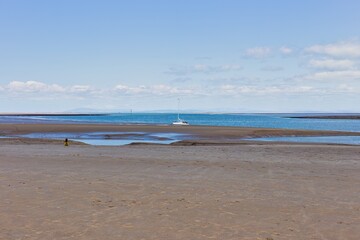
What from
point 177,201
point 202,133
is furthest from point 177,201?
point 202,133

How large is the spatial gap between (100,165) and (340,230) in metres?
13.6

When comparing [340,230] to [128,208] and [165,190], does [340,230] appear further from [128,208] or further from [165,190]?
[165,190]

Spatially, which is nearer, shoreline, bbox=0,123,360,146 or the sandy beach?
the sandy beach

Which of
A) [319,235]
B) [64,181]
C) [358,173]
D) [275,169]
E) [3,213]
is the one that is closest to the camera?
[319,235]

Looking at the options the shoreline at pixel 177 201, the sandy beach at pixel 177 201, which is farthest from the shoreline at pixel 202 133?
the shoreline at pixel 177 201

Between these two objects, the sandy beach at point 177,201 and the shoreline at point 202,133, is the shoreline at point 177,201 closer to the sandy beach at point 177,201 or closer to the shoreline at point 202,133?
the sandy beach at point 177,201

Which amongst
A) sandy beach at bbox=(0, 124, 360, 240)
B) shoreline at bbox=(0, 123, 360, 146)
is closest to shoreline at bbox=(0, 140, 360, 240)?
sandy beach at bbox=(0, 124, 360, 240)

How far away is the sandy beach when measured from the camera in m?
9.16

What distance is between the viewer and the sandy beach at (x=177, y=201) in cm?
916

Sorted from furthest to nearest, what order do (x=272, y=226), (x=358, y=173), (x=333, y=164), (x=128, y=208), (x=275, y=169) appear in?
(x=333, y=164)
(x=275, y=169)
(x=358, y=173)
(x=128, y=208)
(x=272, y=226)

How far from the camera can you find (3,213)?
10.5 metres

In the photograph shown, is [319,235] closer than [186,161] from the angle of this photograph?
Yes

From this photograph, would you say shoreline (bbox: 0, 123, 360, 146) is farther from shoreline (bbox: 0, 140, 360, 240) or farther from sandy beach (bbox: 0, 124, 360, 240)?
shoreline (bbox: 0, 140, 360, 240)

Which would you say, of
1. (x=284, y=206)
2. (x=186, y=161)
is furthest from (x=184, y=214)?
(x=186, y=161)
